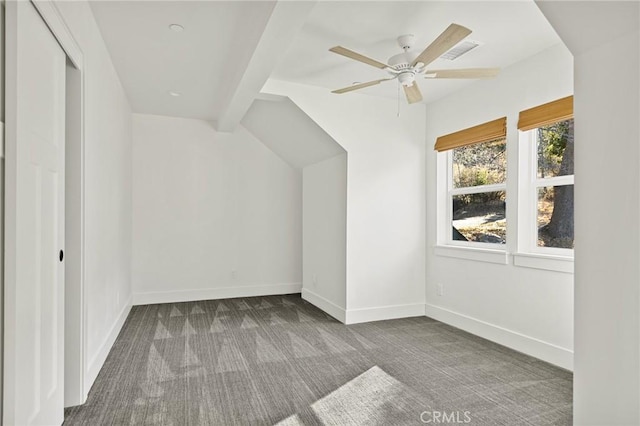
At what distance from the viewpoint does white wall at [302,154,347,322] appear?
13.5 feet

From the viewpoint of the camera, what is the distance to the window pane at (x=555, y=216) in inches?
117

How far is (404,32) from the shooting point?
2.64 meters

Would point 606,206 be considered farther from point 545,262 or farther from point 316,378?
point 545,262

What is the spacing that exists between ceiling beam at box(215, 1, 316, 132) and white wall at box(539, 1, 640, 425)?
1489 millimetres

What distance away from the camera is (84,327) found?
2232 millimetres

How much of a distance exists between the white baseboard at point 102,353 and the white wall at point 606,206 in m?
2.59

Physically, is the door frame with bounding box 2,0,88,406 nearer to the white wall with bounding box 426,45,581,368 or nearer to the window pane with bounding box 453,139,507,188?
the white wall with bounding box 426,45,581,368

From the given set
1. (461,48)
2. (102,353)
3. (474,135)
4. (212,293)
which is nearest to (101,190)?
(102,353)

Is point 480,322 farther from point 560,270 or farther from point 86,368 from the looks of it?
point 86,368

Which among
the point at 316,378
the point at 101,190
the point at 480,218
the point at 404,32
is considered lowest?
the point at 316,378

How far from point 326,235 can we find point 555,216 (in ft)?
7.77

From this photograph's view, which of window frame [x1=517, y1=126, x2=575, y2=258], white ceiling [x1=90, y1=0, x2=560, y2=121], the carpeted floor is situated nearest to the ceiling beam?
white ceiling [x1=90, y1=0, x2=560, y2=121]

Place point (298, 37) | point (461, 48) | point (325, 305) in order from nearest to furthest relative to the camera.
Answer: point (298, 37), point (461, 48), point (325, 305)

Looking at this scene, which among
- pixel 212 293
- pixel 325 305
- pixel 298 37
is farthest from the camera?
pixel 212 293
